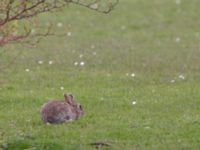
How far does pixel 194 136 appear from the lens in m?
10.2

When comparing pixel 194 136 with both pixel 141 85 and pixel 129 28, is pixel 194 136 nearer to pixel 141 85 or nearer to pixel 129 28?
pixel 141 85

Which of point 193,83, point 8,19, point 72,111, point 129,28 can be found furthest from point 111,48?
point 8,19

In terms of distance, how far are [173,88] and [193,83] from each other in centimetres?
72

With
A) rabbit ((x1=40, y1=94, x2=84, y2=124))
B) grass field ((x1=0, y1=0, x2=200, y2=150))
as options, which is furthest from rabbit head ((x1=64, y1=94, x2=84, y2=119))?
grass field ((x1=0, y1=0, x2=200, y2=150))

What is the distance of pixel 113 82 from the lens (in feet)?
46.5

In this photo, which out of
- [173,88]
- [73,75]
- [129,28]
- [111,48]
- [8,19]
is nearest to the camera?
[8,19]

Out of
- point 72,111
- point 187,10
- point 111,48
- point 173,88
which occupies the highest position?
point 72,111

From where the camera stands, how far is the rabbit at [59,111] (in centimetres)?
1048

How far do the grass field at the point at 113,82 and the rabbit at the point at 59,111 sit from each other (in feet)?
0.31

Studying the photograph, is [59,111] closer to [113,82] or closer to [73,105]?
[73,105]

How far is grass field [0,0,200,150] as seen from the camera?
10180 mm

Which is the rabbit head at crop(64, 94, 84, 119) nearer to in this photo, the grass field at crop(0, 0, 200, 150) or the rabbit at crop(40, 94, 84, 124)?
the rabbit at crop(40, 94, 84, 124)

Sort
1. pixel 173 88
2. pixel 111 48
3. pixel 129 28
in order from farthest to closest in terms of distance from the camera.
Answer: pixel 129 28
pixel 111 48
pixel 173 88

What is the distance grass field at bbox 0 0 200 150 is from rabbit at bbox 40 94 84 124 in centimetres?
9
